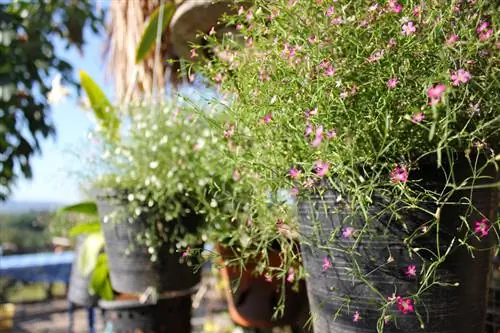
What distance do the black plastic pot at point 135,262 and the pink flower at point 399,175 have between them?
2.38 feet

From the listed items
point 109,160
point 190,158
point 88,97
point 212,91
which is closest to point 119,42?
point 88,97

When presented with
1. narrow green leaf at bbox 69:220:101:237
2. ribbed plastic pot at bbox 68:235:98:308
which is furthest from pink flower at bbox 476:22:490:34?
ribbed plastic pot at bbox 68:235:98:308

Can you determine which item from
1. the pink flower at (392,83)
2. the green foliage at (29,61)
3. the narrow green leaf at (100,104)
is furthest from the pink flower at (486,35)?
the green foliage at (29,61)

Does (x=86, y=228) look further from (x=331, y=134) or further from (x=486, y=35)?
(x=486, y=35)

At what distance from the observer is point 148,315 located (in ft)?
4.82

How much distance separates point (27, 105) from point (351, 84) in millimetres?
3235

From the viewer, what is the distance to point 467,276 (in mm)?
635

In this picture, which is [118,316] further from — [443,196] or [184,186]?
[443,196]

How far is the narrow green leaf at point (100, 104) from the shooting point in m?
1.41

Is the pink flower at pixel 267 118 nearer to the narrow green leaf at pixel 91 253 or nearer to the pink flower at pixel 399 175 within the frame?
the pink flower at pixel 399 175

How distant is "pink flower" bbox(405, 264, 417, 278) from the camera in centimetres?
59

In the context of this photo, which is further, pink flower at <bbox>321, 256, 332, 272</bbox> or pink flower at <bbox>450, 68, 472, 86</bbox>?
pink flower at <bbox>321, 256, 332, 272</bbox>

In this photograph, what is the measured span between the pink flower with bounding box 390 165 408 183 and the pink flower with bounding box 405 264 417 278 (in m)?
0.10

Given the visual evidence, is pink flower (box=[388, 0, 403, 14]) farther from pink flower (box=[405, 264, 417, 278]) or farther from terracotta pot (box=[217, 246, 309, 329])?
terracotta pot (box=[217, 246, 309, 329])
